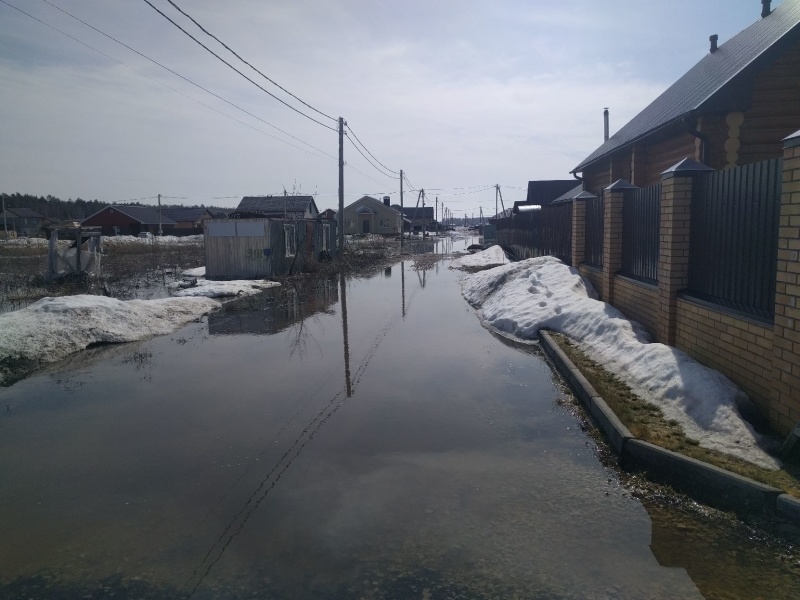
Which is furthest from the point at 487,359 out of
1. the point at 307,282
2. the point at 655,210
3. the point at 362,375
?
the point at 307,282

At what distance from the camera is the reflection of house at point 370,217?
81.2m

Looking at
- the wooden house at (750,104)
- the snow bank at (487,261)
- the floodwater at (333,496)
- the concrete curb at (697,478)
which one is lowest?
the floodwater at (333,496)

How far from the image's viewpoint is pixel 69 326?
32.9 ft

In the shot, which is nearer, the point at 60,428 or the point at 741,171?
the point at 741,171

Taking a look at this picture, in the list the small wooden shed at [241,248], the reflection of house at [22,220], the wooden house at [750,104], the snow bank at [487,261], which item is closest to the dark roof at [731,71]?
the wooden house at [750,104]

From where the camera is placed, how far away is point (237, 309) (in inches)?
558

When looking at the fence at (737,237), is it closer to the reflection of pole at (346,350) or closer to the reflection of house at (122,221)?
the reflection of pole at (346,350)

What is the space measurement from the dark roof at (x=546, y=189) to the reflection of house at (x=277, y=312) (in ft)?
79.2

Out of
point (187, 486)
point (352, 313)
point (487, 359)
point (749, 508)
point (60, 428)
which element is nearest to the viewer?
point (749, 508)

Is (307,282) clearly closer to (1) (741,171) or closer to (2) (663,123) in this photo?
(2) (663,123)

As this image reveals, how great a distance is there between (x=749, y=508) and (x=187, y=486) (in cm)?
414

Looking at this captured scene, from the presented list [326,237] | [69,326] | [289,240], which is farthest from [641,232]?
[326,237]

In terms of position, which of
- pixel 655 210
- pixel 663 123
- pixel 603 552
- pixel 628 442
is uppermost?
pixel 663 123

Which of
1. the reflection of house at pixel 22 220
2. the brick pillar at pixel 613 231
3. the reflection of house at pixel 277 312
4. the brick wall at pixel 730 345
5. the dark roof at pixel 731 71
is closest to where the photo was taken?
the brick wall at pixel 730 345
